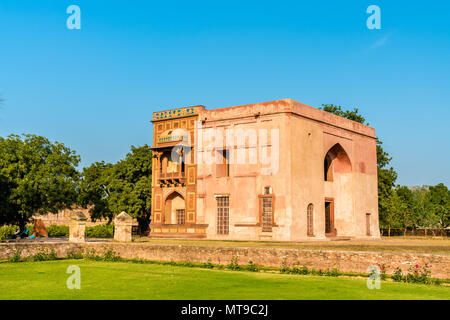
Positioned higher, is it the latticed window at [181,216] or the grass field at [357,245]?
the latticed window at [181,216]

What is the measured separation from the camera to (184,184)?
113ft

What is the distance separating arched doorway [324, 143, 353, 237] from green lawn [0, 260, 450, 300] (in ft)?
68.1

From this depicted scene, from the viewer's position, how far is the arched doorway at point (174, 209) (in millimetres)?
35344

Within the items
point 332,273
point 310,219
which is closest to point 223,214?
point 310,219

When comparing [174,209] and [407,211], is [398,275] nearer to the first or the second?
[174,209]

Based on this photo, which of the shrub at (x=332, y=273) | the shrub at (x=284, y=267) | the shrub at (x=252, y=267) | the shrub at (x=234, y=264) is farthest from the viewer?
the shrub at (x=234, y=264)

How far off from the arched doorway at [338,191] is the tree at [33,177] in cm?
2023

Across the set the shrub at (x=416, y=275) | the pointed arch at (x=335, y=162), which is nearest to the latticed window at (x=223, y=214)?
the pointed arch at (x=335, y=162)

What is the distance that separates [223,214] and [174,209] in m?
5.51

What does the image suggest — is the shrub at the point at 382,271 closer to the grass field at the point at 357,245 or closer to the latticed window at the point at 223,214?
the grass field at the point at 357,245

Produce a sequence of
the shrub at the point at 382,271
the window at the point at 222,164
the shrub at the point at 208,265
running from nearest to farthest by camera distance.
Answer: the shrub at the point at 382,271
the shrub at the point at 208,265
the window at the point at 222,164

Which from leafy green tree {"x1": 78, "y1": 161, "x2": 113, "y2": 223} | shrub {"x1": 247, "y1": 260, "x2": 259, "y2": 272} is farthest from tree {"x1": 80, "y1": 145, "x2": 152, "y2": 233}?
shrub {"x1": 247, "y1": 260, "x2": 259, "y2": 272}

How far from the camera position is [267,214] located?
29297mm
